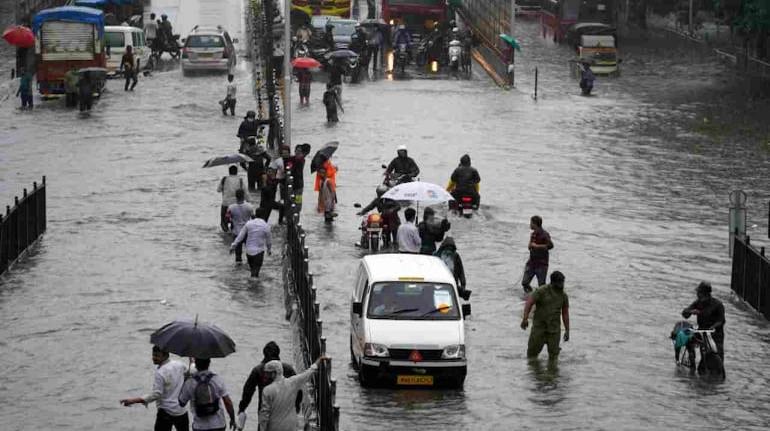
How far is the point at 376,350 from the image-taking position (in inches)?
832

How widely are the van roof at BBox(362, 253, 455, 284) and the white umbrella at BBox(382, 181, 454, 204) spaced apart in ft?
19.7

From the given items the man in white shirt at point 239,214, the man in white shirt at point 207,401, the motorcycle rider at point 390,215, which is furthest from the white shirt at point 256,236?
the man in white shirt at point 207,401

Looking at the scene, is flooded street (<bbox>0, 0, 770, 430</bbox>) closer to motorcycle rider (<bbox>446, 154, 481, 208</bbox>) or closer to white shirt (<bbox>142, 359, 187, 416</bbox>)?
motorcycle rider (<bbox>446, 154, 481, 208</bbox>)

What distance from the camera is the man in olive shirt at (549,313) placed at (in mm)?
22438

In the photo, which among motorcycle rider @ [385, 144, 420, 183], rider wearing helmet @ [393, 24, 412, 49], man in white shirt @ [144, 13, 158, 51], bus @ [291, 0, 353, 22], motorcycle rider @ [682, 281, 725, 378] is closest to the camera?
A: motorcycle rider @ [682, 281, 725, 378]

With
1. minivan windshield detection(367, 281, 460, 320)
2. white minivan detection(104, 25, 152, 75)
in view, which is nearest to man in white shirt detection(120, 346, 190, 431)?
minivan windshield detection(367, 281, 460, 320)

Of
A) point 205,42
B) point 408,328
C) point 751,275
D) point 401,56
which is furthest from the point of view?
point 401,56

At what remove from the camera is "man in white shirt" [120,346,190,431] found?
16984 millimetres

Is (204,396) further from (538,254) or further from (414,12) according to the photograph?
(414,12)

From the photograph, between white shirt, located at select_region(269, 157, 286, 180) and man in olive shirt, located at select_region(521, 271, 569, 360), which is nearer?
man in olive shirt, located at select_region(521, 271, 569, 360)

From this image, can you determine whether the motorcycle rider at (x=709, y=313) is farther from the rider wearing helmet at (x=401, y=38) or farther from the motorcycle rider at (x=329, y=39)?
the motorcycle rider at (x=329, y=39)

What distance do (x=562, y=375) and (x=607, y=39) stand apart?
4431cm

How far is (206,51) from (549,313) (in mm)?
35886

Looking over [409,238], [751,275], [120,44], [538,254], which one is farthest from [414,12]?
[538,254]
